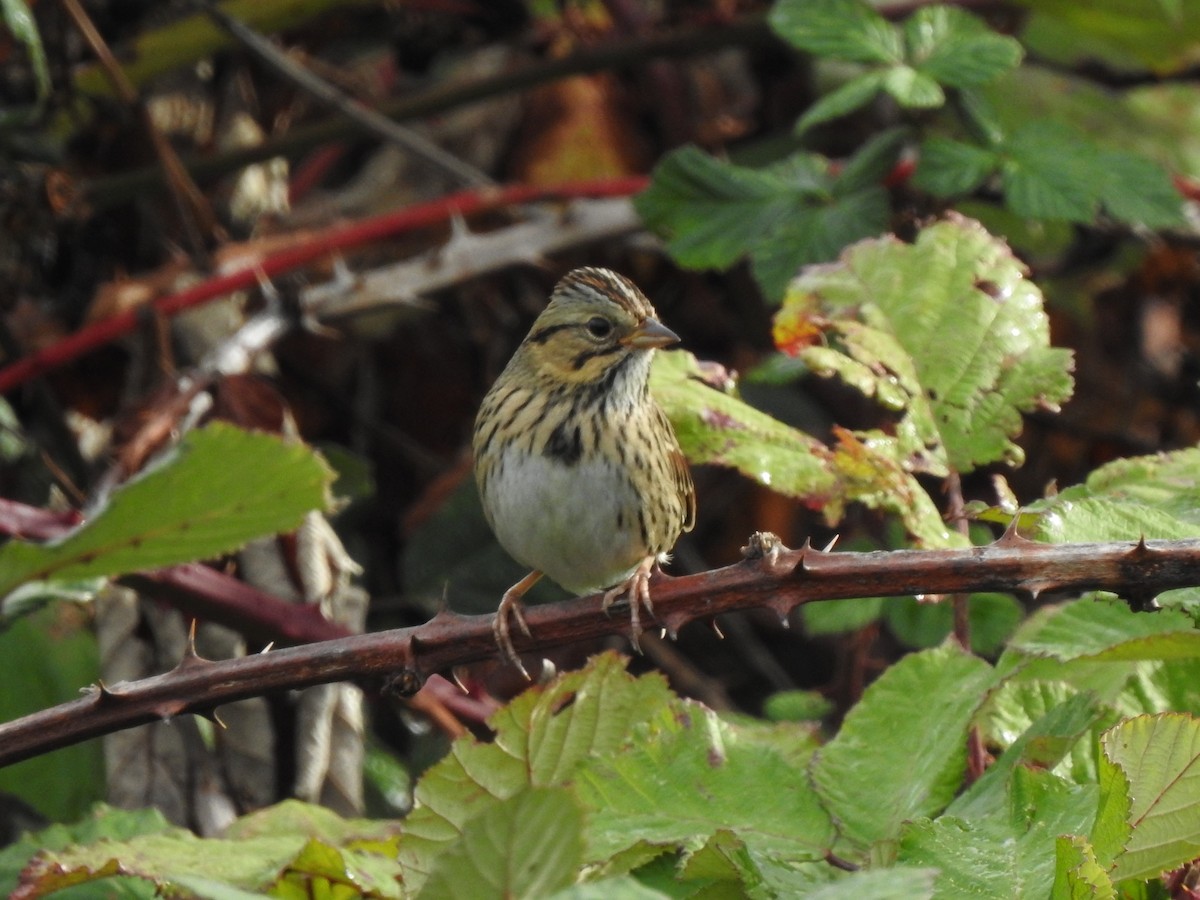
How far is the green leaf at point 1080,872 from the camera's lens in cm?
152

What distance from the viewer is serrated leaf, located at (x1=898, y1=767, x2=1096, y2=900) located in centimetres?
165

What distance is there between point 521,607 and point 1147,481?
0.90 meters

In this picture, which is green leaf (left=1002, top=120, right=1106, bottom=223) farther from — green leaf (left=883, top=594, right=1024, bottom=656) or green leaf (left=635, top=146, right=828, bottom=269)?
green leaf (left=883, top=594, right=1024, bottom=656)

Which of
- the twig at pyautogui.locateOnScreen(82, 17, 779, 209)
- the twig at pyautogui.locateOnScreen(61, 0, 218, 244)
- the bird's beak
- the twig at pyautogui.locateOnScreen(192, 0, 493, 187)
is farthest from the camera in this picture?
the twig at pyautogui.locateOnScreen(82, 17, 779, 209)

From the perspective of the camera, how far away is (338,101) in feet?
13.7

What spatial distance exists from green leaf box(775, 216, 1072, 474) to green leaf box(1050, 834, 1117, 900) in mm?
931

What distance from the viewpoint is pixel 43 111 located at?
12.6 feet

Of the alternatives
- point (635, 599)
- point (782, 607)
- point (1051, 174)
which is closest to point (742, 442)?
Result: point (635, 599)

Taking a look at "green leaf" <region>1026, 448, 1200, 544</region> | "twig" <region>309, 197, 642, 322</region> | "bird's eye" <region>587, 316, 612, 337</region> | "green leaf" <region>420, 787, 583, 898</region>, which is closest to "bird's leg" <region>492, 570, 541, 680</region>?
"green leaf" <region>420, 787, 583, 898</region>

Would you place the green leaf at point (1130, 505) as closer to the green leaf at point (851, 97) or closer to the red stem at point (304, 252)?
the green leaf at point (851, 97)

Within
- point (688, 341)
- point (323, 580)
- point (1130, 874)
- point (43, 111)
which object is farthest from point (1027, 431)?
point (1130, 874)

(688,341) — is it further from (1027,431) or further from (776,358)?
(776,358)

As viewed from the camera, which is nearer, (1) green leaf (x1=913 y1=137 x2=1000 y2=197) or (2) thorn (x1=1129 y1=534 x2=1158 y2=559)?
(2) thorn (x1=1129 y1=534 x2=1158 y2=559)

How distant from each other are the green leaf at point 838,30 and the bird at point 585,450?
0.61 meters
